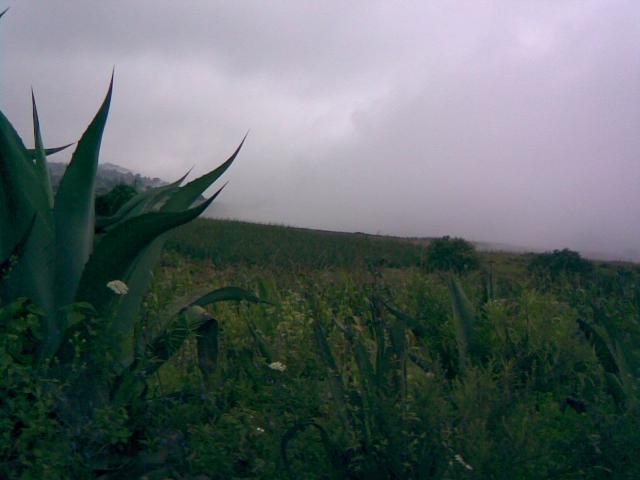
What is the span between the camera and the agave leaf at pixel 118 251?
2.61 meters

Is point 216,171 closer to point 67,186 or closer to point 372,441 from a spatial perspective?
point 67,186

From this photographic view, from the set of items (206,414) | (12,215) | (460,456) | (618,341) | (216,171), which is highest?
(216,171)

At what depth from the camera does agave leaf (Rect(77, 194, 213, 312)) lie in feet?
8.55

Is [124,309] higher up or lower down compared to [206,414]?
higher up

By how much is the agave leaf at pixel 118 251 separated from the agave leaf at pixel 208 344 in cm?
44

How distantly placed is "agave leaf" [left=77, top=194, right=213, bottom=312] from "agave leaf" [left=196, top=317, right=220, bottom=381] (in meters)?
0.44

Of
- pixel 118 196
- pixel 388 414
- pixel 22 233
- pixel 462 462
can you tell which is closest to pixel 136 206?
pixel 22 233

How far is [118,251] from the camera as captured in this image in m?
2.72

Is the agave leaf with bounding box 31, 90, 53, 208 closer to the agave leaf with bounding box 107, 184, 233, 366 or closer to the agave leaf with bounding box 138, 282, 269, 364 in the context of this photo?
the agave leaf with bounding box 107, 184, 233, 366

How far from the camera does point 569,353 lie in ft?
10.3

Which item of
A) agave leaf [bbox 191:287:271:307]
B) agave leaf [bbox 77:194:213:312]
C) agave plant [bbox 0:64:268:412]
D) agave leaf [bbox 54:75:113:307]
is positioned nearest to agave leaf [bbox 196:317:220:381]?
agave plant [bbox 0:64:268:412]

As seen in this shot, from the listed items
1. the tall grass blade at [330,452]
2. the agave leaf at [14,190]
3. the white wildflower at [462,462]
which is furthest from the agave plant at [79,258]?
the white wildflower at [462,462]

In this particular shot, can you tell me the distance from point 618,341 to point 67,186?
7.84ft

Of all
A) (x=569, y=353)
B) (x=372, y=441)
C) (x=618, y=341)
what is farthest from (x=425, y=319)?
(x=372, y=441)
